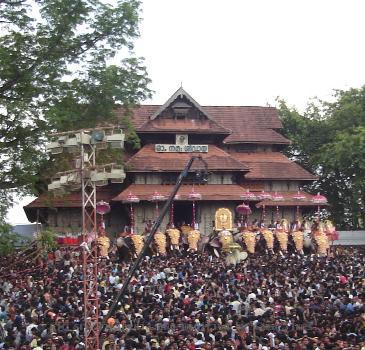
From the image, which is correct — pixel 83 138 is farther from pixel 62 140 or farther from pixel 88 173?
pixel 88 173

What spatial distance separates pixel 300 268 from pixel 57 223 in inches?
686

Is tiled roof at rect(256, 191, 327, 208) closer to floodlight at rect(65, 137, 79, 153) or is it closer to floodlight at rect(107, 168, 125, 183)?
floodlight at rect(107, 168, 125, 183)

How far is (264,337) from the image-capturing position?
17234mm

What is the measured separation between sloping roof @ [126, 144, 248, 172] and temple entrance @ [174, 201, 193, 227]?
2326 millimetres

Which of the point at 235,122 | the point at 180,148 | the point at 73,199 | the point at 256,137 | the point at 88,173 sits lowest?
the point at 88,173

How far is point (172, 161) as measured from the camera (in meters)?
41.4

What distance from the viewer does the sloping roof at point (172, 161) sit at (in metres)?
40.6

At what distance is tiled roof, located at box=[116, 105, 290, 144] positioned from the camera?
46938 millimetres

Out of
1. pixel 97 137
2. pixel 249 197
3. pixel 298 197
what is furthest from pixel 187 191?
pixel 97 137

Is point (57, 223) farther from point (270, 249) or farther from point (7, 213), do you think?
point (7, 213)

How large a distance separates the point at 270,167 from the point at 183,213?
6169 mm

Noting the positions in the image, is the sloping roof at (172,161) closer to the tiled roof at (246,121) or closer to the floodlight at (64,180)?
the tiled roof at (246,121)

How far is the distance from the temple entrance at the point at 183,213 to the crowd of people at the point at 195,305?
1271 centimetres

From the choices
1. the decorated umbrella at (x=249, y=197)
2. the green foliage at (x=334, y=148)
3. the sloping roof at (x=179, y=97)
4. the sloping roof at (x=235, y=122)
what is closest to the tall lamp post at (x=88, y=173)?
the decorated umbrella at (x=249, y=197)
